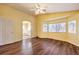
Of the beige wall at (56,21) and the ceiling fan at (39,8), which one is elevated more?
the ceiling fan at (39,8)

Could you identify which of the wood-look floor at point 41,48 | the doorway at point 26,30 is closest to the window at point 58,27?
the wood-look floor at point 41,48

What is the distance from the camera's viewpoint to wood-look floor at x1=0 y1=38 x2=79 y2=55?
3.20 meters

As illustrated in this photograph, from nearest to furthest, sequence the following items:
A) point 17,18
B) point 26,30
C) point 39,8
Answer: point 39,8 → point 26,30 → point 17,18

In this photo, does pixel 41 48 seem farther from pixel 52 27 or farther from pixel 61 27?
pixel 61 27

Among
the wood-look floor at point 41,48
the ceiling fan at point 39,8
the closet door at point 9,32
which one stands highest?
the ceiling fan at point 39,8

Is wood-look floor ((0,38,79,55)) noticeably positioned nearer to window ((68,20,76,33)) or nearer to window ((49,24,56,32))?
window ((49,24,56,32))

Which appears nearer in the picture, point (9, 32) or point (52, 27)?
point (52, 27)

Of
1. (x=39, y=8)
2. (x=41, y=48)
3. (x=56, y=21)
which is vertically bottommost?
(x=41, y=48)

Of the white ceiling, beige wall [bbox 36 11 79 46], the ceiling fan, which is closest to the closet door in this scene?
the white ceiling

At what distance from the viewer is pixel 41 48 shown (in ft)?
11.1

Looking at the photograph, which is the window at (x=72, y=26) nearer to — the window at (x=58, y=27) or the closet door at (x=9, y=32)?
the window at (x=58, y=27)

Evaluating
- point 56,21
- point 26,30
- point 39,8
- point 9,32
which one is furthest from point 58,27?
point 9,32

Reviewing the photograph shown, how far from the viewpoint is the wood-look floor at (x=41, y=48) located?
3203mm
